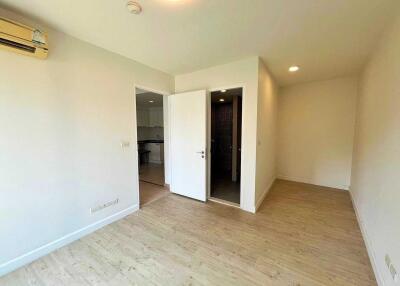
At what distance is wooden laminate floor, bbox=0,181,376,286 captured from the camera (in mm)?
1665

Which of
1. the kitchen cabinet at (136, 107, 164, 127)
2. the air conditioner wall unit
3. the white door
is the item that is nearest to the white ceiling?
the air conditioner wall unit

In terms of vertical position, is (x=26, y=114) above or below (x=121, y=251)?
above

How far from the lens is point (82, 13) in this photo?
1690 millimetres

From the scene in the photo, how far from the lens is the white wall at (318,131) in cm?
388

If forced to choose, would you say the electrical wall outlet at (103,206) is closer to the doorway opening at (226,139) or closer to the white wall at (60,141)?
the white wall at (60,141)

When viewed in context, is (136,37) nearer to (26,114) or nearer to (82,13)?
(82,13)

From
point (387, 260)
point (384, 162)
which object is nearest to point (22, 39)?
point (384, 162)

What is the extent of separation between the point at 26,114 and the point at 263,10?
2.51 meters

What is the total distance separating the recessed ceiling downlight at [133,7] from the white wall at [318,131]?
4.02 meters

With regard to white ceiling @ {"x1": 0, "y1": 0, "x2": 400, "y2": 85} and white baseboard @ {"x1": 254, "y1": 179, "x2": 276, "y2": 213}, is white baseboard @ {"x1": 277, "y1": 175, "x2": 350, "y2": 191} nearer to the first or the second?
white baseboard @ {"x1": 254, "y1": 179, "x2": 276, "y2": 213}

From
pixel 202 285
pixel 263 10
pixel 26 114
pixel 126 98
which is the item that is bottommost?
pixel 202 285

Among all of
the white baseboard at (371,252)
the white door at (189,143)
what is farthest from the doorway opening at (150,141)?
the white baseboard at (371,252)

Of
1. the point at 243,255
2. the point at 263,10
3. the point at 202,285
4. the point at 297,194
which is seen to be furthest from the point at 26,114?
the point at 297,194

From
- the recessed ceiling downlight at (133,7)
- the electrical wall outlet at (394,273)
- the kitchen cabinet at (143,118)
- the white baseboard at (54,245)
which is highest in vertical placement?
the recessed ceiling downlight at (133,7)
